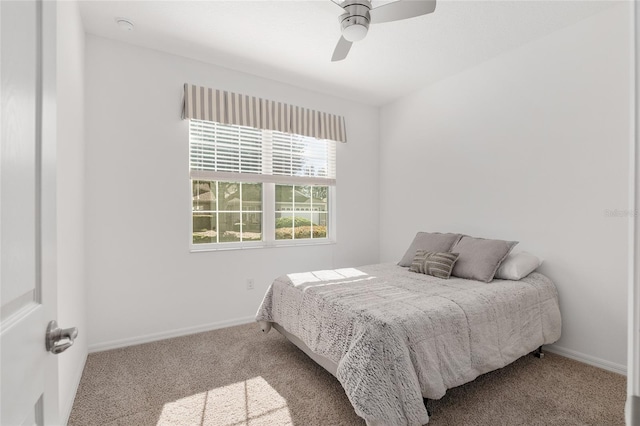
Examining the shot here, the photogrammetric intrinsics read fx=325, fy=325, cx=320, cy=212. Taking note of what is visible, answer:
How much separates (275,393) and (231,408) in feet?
0.96

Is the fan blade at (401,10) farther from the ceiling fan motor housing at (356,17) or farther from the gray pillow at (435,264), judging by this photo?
the gray pillow at (435,264)

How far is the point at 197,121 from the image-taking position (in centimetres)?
337

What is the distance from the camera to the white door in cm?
55

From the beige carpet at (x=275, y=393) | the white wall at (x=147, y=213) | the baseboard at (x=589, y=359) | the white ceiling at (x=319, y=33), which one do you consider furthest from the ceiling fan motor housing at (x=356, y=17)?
the baseboard at (x=589, y=359)

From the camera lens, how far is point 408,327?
1813 mm

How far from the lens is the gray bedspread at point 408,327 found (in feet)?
5.44

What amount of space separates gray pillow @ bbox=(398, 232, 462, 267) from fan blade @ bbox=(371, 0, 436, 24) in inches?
81.0

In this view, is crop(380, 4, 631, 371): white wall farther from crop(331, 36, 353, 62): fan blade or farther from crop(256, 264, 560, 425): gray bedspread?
crop(331, 36, 353, 62): fan blade

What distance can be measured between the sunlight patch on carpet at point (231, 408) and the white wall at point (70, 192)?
62 cm

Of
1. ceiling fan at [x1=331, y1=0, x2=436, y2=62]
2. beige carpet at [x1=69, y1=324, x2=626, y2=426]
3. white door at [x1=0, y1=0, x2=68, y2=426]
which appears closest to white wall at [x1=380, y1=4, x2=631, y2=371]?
beige carpet at [x1=69, y1=324, x2=626, y2=426]

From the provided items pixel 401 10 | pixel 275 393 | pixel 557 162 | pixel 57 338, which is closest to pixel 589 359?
pixel 557 162

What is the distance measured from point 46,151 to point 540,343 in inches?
123

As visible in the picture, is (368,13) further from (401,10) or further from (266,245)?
(266,245)

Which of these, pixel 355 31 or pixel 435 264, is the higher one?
pixel 355 31
